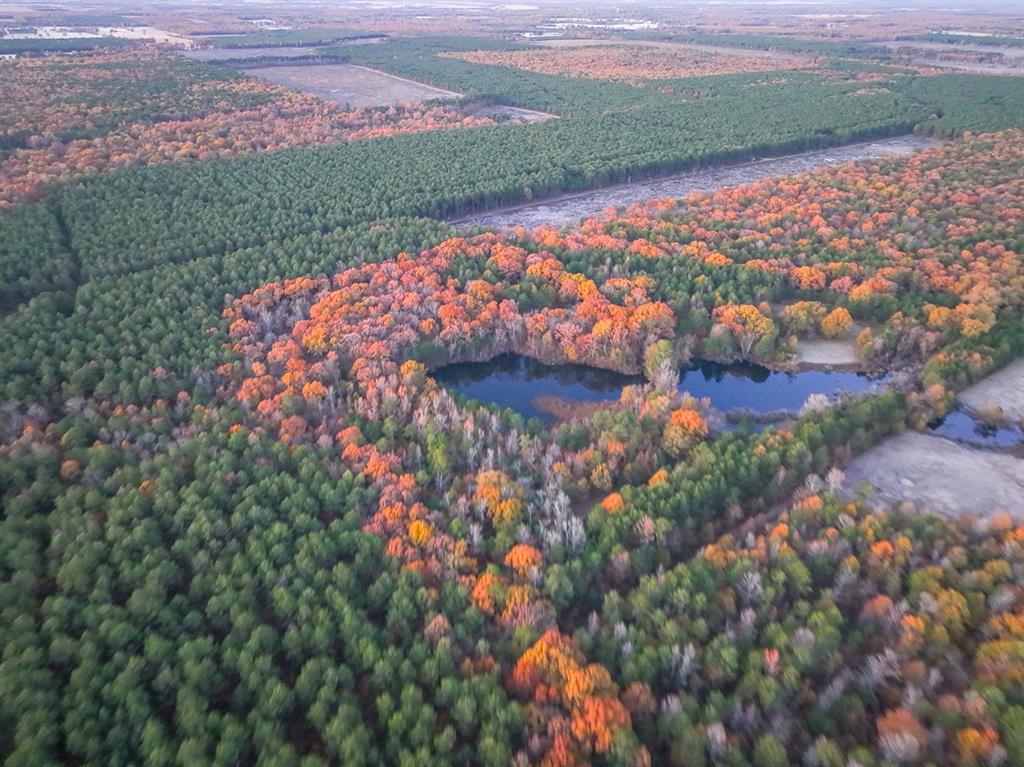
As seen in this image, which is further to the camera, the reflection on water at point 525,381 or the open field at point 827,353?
the open field at point 827,353

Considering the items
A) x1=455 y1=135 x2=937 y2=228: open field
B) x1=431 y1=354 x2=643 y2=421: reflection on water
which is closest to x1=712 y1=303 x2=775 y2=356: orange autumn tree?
x1=431 y1=354 x2=643 y2=421: reflection on water

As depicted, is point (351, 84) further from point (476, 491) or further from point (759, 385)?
point (476, 491)

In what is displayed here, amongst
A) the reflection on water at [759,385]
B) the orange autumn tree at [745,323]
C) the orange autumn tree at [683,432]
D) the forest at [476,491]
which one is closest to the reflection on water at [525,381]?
the forest at [476,491]

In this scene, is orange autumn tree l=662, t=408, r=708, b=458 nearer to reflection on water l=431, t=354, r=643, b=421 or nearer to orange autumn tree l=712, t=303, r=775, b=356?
reflection on water l=431, t=354, r=643, b=421

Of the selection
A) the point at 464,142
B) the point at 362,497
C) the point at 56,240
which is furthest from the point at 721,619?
the point at 464,142

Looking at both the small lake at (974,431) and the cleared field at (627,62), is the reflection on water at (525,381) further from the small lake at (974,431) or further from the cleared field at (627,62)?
the cleared field at (627,62)

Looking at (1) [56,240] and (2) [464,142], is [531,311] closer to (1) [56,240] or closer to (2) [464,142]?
(1) [56,240]
